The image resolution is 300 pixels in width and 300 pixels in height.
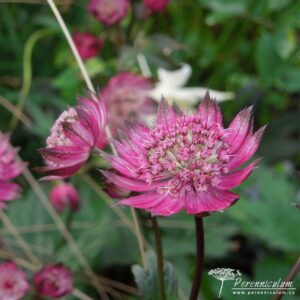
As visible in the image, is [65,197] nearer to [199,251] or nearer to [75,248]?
[75,248]

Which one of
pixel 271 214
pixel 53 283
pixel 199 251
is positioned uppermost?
pixel 199 251

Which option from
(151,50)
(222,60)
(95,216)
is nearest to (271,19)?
(222,60)

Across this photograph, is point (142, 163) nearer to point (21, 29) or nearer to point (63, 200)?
point (63, 200)

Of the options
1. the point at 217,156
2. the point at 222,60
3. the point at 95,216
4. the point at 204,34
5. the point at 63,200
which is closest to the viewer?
the point at 217,156

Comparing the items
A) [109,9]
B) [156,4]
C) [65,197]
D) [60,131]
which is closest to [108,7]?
[109,9]

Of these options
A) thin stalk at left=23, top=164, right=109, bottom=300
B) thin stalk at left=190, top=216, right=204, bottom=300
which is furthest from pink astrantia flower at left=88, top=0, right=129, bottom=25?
thin stalk at left=190, top=216, right=204, bottom=300

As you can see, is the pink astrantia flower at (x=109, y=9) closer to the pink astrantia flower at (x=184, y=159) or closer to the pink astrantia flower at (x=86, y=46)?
the pink astrantia flower at (x=86, y=46)
